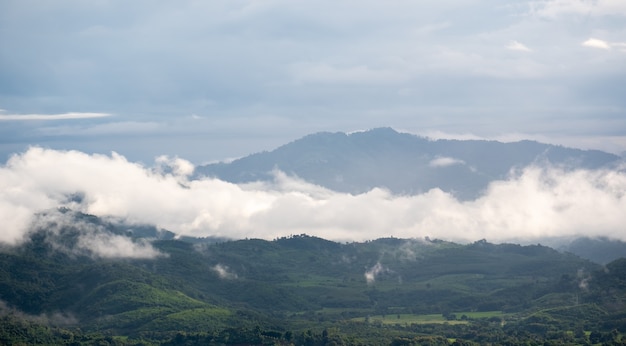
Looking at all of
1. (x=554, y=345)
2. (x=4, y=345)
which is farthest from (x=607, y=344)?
(x=4, y=345)

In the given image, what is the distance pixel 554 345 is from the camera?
199625 mm

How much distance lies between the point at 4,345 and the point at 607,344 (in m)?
135

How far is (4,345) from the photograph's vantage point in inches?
7598

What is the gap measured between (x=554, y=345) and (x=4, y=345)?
123166 millimetres

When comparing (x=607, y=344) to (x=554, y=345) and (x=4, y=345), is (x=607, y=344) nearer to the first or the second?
(x=554, y=345)

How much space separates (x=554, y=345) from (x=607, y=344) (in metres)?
11.9

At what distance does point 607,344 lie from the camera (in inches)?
7840
